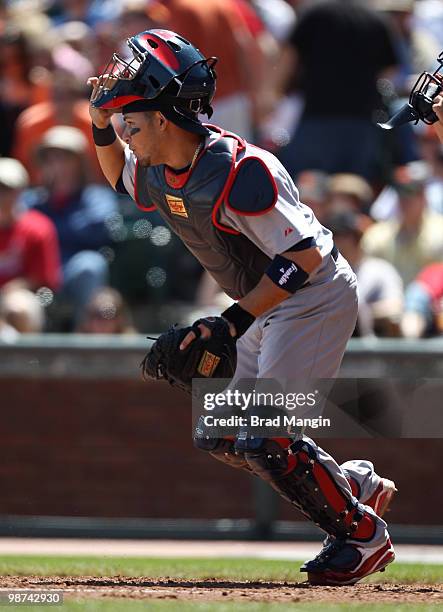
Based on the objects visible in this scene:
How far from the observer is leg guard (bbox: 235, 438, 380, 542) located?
5.66m

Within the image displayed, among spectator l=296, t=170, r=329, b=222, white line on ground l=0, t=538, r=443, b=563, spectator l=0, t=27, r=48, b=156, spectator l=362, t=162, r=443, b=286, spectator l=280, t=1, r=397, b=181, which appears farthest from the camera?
spectator l=0, t=27, r=48, b=156

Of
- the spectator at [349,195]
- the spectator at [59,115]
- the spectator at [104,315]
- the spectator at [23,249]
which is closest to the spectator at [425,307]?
the spectator at [349,195]

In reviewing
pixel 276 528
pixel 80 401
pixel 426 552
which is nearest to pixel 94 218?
pixel 80 401

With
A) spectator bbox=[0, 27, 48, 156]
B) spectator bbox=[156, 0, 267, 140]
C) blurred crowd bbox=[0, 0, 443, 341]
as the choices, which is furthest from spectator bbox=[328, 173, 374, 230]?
spectator bbox=[0, 27, 48, 156]

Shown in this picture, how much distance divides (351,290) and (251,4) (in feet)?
23.4

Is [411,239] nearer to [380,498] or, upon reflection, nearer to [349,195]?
[349,195]

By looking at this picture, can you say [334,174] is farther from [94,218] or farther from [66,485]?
[66,485]

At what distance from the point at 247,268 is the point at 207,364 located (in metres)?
0.43

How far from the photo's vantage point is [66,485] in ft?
32.6

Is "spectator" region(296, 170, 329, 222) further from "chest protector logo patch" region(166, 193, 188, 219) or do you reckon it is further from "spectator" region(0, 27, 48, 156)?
"chest protector logo patch" region(166, 193, 188, 219)

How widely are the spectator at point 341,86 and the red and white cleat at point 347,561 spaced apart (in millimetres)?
5315

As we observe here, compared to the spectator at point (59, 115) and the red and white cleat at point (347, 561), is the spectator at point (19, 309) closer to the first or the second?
the spectator at point (59, 115)

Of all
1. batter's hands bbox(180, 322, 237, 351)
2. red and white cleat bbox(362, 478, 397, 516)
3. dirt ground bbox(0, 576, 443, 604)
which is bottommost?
dirt ground bbox(0, 576, 443, 604)

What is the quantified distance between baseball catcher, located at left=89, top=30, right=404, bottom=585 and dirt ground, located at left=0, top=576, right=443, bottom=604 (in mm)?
158
